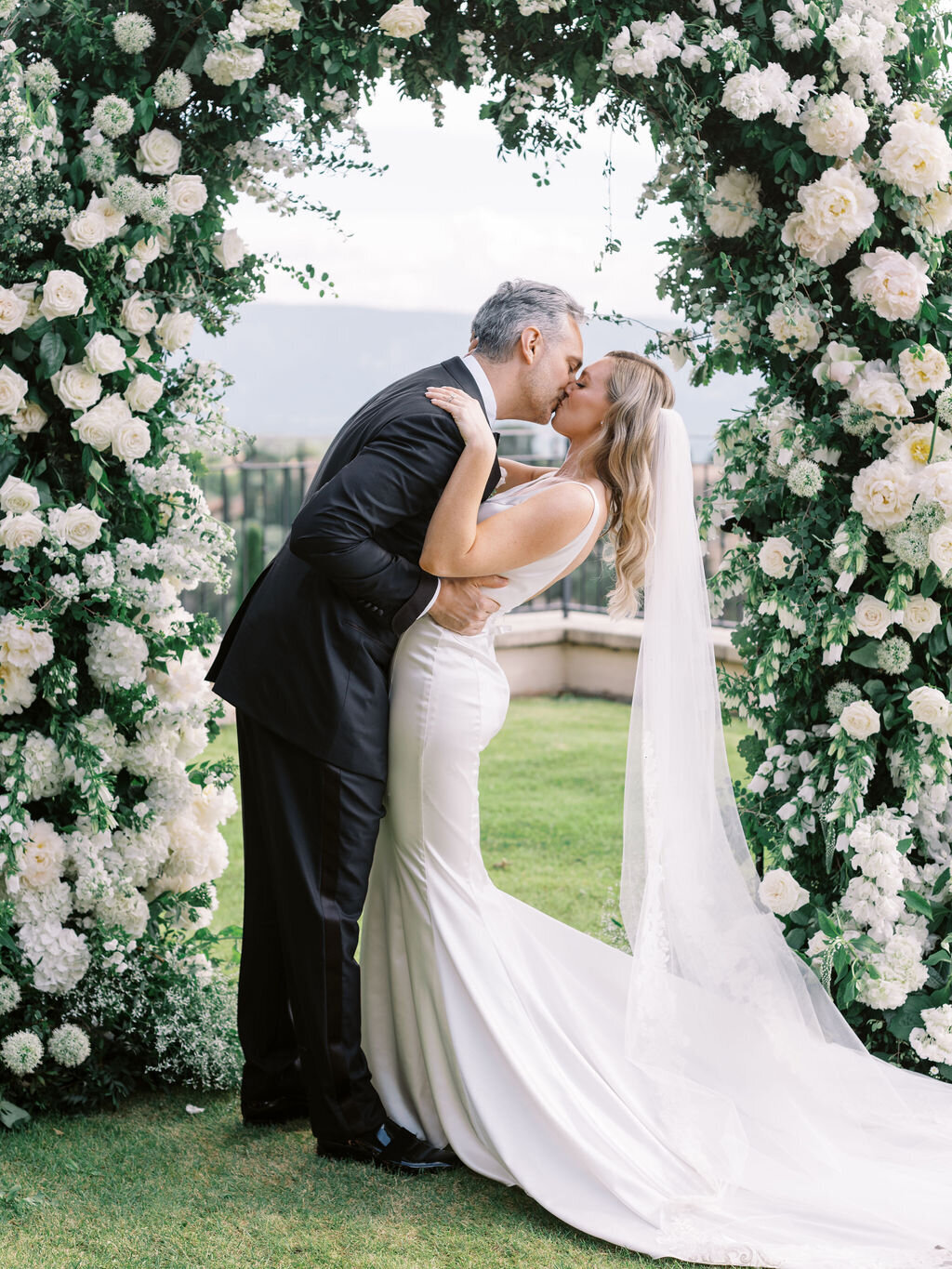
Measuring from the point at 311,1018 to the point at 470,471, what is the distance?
1.42 metres

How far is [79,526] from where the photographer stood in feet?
10.3

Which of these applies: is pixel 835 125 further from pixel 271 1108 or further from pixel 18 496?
pixel 271 1108

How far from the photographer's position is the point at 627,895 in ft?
10.5

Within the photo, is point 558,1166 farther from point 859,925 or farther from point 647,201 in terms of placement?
point 647,201

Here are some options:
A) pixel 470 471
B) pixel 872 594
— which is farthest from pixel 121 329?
pixel 872 594

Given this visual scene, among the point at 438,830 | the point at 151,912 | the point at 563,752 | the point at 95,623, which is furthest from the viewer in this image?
the point at 563,752

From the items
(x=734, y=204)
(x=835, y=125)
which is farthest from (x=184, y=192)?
(x=835, y=125)

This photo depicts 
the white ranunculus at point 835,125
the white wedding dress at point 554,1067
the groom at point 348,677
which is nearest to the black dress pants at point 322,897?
the groom at point 348,677

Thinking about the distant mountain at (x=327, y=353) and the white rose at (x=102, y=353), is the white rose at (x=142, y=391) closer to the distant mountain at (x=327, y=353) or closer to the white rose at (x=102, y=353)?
the white rose at (x=102, y=353)

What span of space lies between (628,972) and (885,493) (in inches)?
58.4

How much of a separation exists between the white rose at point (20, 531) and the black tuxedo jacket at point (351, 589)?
23.0 inches

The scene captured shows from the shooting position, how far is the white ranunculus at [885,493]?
3250mm

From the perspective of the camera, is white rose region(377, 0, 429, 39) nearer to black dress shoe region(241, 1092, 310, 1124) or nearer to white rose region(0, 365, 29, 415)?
white rose region(0, 365, 29, 415)

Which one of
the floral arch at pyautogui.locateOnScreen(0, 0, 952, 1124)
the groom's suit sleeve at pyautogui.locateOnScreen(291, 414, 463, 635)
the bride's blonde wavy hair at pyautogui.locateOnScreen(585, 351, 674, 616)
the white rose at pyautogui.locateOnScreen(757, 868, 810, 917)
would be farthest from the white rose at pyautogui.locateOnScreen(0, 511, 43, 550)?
the white rose at pyautogui.locateOnScreen(757, 868, 810, 917)
